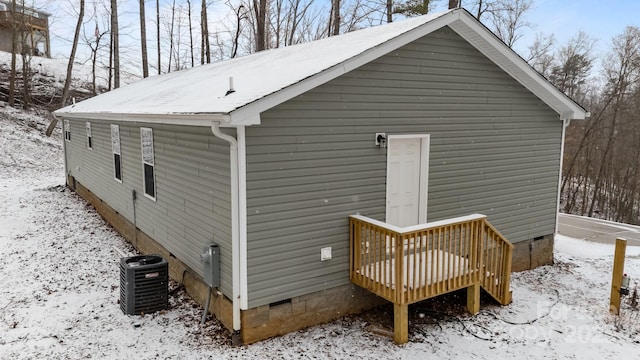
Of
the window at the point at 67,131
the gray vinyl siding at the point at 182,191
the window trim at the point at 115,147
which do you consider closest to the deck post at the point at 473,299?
the gray vinyl siding at the point at 182,191

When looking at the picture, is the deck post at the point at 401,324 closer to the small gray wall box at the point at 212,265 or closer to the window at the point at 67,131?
the small gray wall box at the point at 212,265

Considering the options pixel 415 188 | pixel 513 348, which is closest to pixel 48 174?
pixel 415 188

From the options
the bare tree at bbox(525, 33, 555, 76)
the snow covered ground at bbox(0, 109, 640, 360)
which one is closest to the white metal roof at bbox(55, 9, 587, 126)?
the snow covered ground at bbox(0, 109, 640, 360)

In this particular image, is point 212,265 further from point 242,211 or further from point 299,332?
point 299,332

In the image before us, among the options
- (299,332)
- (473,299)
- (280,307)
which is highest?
(280,307)

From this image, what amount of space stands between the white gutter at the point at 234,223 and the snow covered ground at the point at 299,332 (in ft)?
1.60

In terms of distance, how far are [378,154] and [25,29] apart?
90.4ft

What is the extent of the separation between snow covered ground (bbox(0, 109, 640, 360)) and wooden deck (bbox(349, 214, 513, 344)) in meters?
0.43

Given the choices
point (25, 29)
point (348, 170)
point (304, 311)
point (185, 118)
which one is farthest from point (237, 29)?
point (304, 311)

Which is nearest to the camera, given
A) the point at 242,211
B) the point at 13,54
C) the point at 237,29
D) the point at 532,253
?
the point at 242,211

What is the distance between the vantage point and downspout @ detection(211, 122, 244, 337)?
16.7ft

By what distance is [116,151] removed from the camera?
9.80 meters

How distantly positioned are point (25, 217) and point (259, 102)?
9.82 m

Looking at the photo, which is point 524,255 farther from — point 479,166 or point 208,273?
point 208,273
